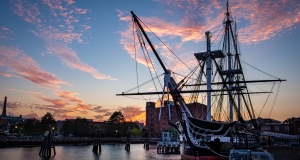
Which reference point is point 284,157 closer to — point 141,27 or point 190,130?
point 190,130

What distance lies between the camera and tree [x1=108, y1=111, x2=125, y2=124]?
150075mm

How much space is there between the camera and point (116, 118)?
497 ft

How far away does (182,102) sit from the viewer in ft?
123

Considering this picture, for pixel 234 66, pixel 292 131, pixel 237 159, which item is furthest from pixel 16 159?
pixel 292 131

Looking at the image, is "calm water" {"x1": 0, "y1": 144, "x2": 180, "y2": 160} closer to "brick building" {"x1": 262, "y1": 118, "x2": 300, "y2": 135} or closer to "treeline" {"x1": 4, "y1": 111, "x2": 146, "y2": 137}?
"brick building" {"x1": 262, "y1": 118, "x2": 300, "y2": 135}

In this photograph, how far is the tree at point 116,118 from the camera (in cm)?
15007

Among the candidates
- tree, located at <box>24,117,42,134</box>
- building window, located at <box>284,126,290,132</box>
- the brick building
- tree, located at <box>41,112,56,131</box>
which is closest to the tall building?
tree, located at <box>41,112,56,131</box>

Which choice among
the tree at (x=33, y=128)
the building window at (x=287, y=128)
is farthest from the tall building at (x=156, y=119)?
the building window at (x=287, y=128)

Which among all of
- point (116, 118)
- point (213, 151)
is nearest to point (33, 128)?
point (116, 118)

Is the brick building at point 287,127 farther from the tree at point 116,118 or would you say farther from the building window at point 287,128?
the tree at point 116,118

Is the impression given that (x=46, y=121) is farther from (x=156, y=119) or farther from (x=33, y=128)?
(x=156, y=119)

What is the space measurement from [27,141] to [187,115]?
2356 inches

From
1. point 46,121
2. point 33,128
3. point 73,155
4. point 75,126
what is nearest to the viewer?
point 73,155

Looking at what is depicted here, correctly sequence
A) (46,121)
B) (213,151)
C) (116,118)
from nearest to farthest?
(213,151), (46,121), (116,118)
